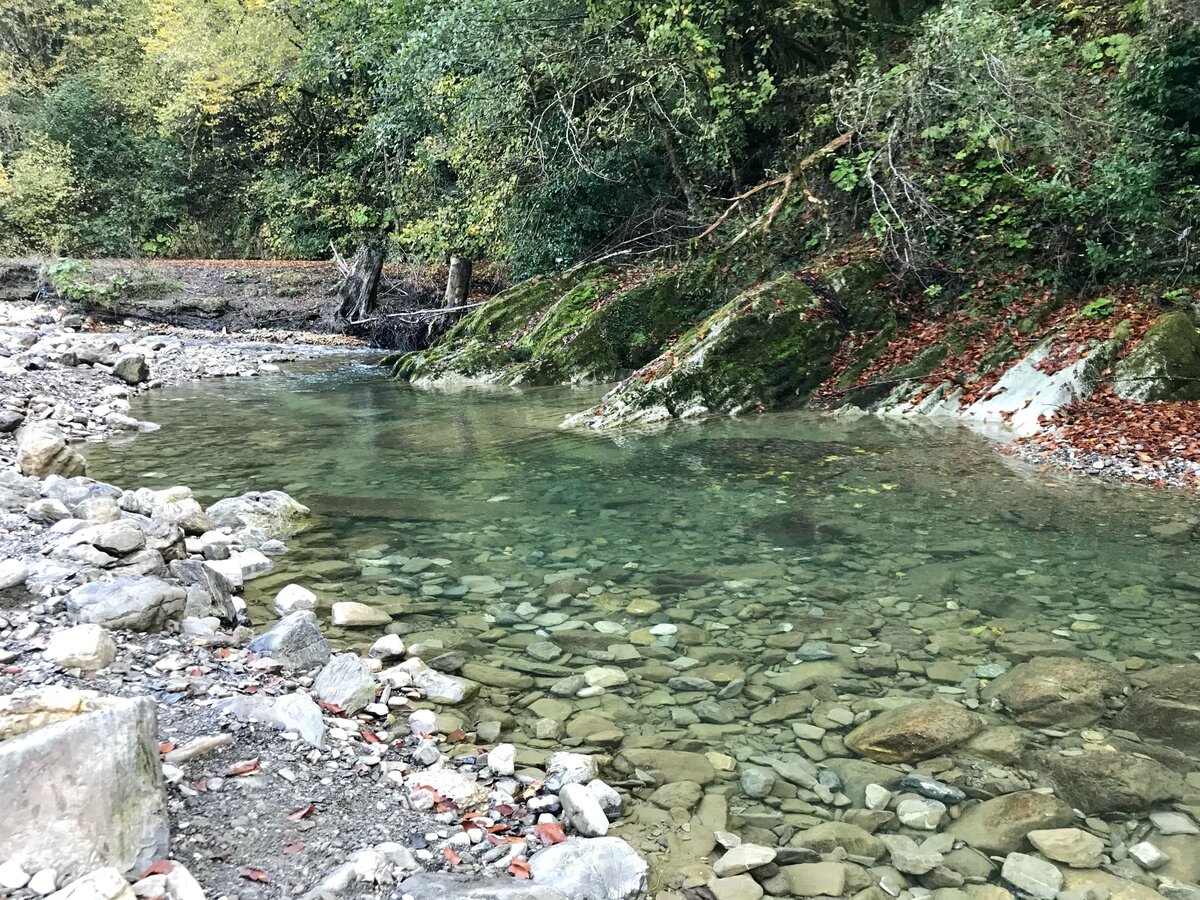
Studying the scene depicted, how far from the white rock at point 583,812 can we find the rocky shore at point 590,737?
0.4 inches

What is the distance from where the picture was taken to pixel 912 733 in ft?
9.99

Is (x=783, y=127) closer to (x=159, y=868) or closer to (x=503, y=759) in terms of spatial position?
(x=503, y=759)

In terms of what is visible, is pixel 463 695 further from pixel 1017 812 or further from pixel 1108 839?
pixel 1108 839

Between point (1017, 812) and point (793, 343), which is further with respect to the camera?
point (793, 343)

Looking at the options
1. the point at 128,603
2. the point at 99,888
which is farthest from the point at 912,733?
the point at 128,603

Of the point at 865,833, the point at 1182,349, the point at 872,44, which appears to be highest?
the point at 872,44

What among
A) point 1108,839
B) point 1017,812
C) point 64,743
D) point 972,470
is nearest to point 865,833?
point 1017,812

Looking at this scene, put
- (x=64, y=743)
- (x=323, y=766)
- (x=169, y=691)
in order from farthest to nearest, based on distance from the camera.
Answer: (x=169, y=691) → (x=323, y=766) → (x=64, y=743)

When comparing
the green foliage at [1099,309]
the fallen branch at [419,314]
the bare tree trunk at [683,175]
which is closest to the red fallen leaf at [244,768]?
the green foliage at [1099,309]

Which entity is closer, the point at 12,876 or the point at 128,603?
the point at 12,876

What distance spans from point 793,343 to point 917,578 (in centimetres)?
661

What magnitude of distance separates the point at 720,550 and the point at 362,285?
58.6ft

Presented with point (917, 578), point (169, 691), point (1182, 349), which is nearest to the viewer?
point (169, 691)

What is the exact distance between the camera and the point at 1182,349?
26.3ft
